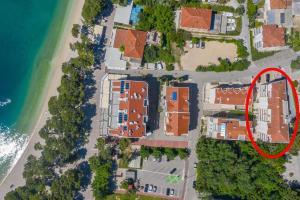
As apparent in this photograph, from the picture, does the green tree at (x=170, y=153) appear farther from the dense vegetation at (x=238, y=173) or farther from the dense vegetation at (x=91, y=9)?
the dense vegetation at (x=91, y=9)

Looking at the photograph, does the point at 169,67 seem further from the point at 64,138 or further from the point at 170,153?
the point at 64,138

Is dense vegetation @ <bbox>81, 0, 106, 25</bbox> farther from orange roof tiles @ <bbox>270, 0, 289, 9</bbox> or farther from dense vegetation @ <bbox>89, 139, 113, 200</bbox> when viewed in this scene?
orange roof tiles @ <bbox>270, 0, 289, 9</bbox>

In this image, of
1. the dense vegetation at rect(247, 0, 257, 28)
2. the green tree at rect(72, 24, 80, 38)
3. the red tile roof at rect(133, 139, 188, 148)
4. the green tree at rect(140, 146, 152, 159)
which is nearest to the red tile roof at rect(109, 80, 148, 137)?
the green tree at rect(140, 146, 152, 159)

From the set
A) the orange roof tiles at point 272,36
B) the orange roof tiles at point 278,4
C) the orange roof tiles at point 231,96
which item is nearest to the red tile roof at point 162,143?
the orange roof tiles at point 231,96

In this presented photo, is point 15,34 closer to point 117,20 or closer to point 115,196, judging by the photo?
point 117,20

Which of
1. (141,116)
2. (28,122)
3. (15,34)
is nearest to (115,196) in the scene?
(141,116)

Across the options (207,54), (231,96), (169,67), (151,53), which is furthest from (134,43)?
(231,96)
